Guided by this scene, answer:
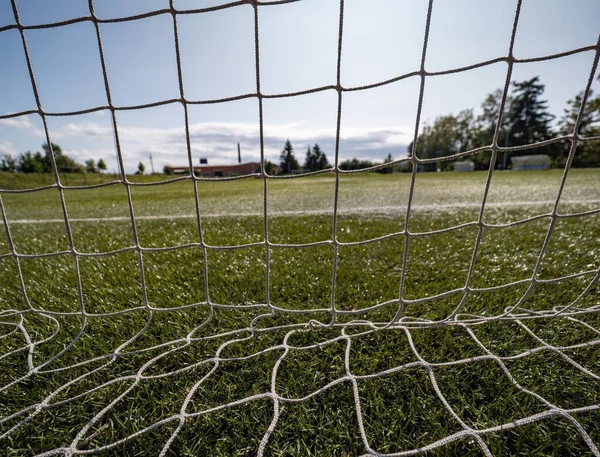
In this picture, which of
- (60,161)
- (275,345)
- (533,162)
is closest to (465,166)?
(533,162)

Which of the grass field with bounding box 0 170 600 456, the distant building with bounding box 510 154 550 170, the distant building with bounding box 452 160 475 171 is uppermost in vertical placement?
the distant building with bounding box 510 154 550 170

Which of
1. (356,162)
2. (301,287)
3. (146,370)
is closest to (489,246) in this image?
(301,287)

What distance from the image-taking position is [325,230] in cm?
221

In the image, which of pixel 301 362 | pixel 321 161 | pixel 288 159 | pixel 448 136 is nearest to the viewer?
pixel 301 362

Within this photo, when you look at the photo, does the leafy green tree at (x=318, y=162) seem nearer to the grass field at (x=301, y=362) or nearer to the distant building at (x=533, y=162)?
the grass field at (x=301, y=362)

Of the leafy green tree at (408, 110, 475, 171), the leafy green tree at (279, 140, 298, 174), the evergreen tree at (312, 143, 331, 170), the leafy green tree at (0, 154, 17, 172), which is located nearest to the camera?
the evergreen tree at (312, 143, 331, 170)

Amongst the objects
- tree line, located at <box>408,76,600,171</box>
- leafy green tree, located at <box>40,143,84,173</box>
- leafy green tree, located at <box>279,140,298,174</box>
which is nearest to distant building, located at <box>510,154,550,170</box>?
tree line, located at <box>408,76,600,171</box>

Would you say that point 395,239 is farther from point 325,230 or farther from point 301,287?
point 301,287

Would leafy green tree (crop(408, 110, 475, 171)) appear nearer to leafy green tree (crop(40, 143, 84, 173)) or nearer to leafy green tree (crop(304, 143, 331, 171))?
leafy green tree (crop(304, 143, 331, 171))

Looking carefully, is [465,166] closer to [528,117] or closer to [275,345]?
[528,117]

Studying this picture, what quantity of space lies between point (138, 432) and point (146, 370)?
0.65ft

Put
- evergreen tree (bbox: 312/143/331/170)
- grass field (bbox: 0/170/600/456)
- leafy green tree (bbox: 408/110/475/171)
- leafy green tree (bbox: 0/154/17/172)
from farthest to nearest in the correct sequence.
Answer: leafy green tree (bbox: 408/110/475/171) → leafy green tree (bbox: 0/154/17/172) → evergreen tree (bbox: 312/143/331/170) → grass field (bbox: 0/170/600/456)

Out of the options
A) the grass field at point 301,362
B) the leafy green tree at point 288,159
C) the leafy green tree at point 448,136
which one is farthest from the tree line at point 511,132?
the grass field at point 301,362

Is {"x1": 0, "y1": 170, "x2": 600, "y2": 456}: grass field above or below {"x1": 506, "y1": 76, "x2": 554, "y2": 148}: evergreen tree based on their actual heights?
below
